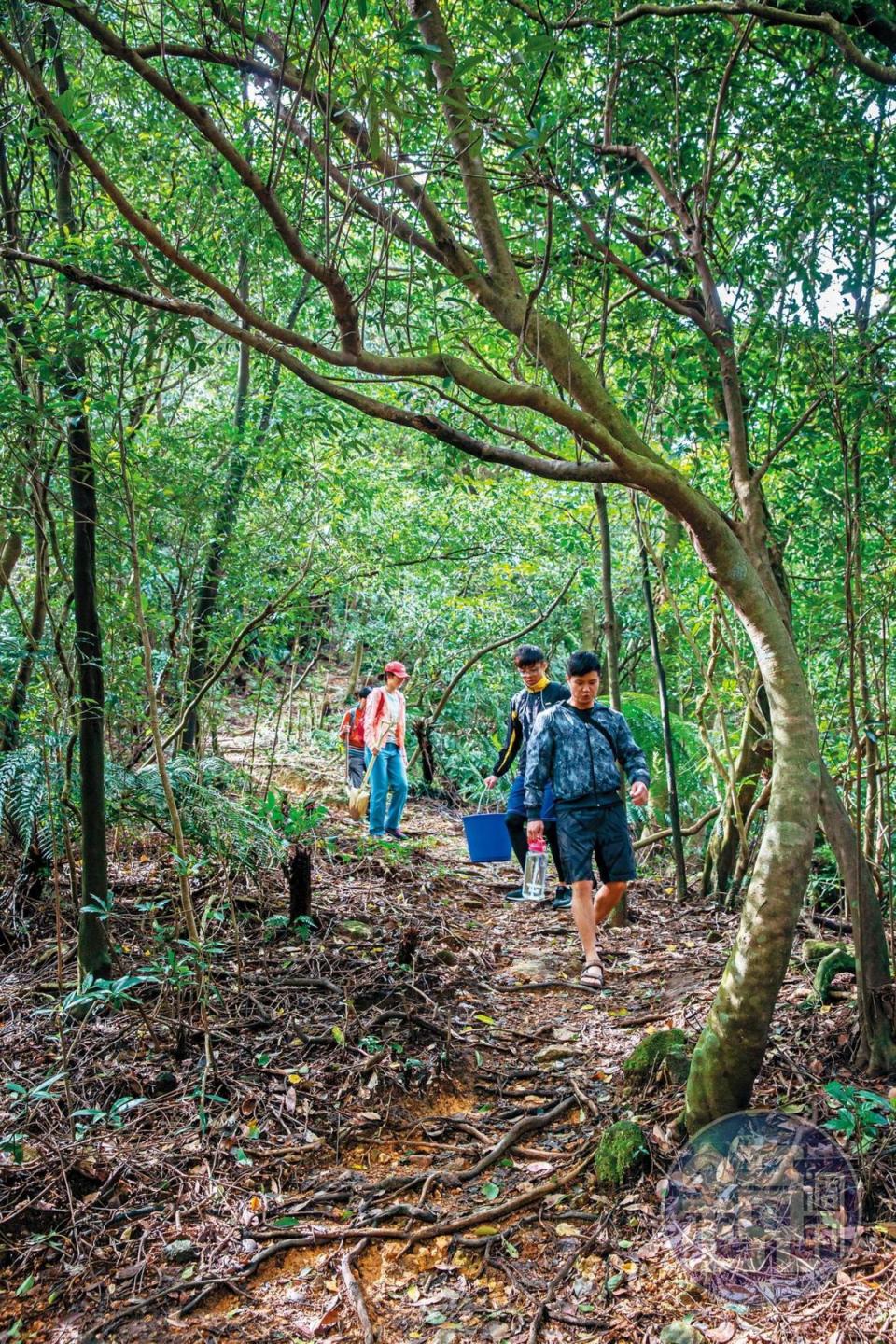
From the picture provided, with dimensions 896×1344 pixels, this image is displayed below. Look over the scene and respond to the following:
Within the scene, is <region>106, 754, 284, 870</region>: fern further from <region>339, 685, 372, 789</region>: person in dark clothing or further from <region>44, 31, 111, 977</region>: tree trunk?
<region>339, 685, 372, 789</region>: person in dark clothing

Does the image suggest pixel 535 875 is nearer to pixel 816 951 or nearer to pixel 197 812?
pixel 816 951

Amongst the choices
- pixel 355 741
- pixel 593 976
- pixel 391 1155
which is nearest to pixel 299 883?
pixel 593 976

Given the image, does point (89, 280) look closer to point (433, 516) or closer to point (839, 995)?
point (839, 995)

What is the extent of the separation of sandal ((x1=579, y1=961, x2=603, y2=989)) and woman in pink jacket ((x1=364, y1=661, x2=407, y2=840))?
144 inches

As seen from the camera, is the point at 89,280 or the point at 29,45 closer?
the point at 89,280

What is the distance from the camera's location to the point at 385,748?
898cm

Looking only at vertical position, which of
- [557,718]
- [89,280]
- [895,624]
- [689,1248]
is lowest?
[689,1248]

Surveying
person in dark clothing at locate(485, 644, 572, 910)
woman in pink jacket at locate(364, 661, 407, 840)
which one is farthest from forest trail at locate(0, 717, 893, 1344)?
woman in pink jacket at locate(364, 661, 407, 840)

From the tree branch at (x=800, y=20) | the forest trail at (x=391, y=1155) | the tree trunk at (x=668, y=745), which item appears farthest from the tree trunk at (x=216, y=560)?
the tree branch at (x=800, y=20)

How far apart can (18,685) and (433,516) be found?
21.8 feet

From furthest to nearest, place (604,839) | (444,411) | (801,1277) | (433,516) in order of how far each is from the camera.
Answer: (433,516) < (444,411) < (604,839) < (801,1277)

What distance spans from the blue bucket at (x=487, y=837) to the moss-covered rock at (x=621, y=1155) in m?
5.03

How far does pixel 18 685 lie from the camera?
5.60 metres

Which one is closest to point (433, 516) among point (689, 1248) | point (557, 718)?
point (557, 718)
